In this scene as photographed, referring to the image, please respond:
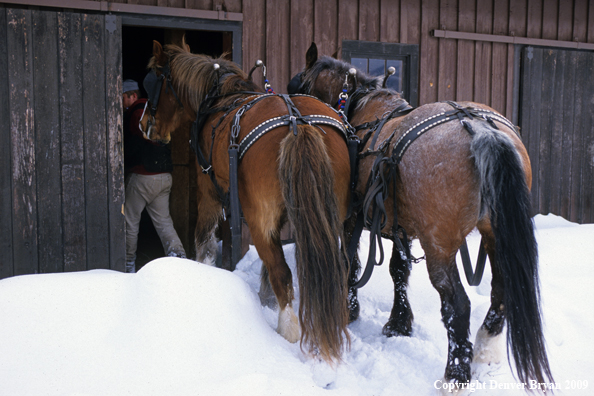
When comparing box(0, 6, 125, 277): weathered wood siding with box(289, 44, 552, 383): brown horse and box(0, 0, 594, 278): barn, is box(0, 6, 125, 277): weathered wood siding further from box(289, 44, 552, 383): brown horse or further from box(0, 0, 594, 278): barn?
box(289, 44, 552, 383): brown horse

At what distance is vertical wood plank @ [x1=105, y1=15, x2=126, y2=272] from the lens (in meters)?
4.11

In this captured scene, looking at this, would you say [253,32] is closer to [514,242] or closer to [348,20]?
[348,20]

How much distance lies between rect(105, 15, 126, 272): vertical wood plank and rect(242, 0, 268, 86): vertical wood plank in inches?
50.8

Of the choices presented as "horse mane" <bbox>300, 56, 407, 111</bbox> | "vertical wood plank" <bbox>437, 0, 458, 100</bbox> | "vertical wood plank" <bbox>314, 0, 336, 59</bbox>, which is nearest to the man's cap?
"vertical wood plank" <bbox>314, 0, 336, 59</bbox>

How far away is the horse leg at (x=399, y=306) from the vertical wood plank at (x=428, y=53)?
2.85m

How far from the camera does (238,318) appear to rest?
114 inches

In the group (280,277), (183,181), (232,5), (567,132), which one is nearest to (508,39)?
(567,132)

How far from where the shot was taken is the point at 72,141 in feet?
13.4

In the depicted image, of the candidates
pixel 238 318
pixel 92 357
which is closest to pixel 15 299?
pixel 92 357

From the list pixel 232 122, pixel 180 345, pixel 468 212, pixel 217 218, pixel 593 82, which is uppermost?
pixel 593 82

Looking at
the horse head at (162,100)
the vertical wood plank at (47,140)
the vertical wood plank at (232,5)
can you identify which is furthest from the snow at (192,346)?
the vertical wood plank at (232,5)

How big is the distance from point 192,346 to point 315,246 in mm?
922

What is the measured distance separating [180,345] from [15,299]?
3.80 feet

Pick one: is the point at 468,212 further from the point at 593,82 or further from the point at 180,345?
the point at 593,82
